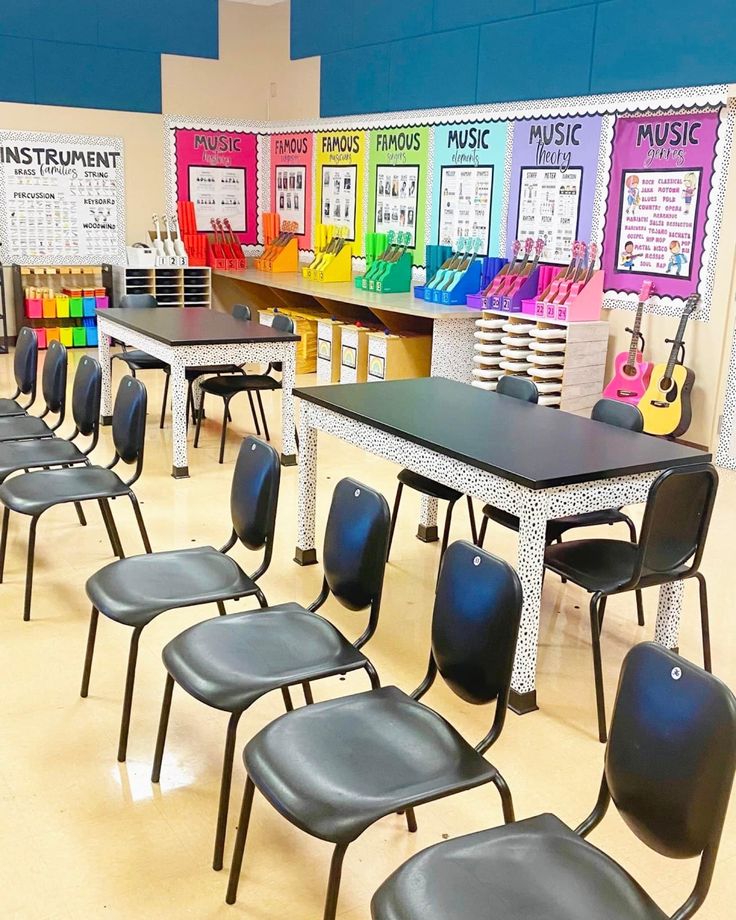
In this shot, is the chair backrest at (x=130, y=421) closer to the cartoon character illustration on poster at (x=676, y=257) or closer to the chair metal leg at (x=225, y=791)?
the chair metal leg at (x=225, y=791)

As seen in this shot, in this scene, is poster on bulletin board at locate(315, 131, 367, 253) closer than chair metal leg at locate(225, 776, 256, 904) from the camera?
No

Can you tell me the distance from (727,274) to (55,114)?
655 centimetres

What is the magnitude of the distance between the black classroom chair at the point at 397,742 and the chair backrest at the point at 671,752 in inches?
12.8

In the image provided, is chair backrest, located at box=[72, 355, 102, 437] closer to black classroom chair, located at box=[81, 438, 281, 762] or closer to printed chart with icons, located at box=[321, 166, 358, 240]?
black classroom chair, located at box=[81, 438, 281, 762]

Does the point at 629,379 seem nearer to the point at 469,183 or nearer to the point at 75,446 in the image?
the point at 469,183

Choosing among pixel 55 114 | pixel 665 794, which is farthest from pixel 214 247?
pixel 665 794

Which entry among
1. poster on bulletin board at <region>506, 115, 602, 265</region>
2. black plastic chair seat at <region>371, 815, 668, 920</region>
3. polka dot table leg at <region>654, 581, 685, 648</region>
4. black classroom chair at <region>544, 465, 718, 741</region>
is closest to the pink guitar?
poster on bulletin board at <region>506, 115, 602, 265</region>

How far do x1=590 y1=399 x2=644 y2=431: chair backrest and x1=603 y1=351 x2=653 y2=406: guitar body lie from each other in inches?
95.7

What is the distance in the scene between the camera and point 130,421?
3.86 m

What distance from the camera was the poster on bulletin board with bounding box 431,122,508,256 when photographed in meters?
7.56

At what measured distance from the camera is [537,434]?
3434mm

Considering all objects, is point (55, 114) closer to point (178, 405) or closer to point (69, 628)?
point (178, 405)

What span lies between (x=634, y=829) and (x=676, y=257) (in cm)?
514

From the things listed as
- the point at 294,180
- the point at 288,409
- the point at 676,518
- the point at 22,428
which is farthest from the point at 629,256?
the point at 294,180
